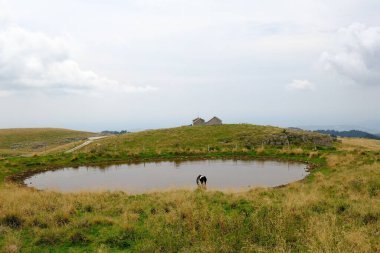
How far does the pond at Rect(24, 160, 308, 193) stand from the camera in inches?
997

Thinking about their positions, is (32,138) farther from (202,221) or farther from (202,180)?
(202,221)

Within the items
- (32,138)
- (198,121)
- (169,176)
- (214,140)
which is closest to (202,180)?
(169,176)

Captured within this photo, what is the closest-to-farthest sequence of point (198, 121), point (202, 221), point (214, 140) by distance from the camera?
point (202, 221) < point (214, 140) < point (198, 121)

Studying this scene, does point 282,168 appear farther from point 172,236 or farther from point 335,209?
point 172,236

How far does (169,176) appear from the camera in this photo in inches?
1152

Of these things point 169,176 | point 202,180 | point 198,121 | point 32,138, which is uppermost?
point 198,121

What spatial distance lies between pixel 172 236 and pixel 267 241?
314 cm

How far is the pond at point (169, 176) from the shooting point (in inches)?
997

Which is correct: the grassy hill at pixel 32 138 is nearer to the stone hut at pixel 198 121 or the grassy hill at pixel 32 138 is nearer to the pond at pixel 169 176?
the stone hut at pixel 198 121

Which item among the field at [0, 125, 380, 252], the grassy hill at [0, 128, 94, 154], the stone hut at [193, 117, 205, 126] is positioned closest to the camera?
the field at [0, 125, 380, 252]

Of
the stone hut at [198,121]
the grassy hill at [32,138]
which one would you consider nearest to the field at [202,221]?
the stone hut at [198,121]

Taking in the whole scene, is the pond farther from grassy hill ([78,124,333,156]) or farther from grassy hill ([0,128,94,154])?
grassy hill ([0,128,94,154])

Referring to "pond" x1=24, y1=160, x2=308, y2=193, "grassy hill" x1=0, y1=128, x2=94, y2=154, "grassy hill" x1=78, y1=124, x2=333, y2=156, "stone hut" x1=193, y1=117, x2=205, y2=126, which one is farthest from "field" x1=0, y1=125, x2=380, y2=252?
"grassy hill" x1=0, y1=128, x2=94, y2=154

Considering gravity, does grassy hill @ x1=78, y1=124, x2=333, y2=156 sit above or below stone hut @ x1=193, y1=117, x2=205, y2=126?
below
